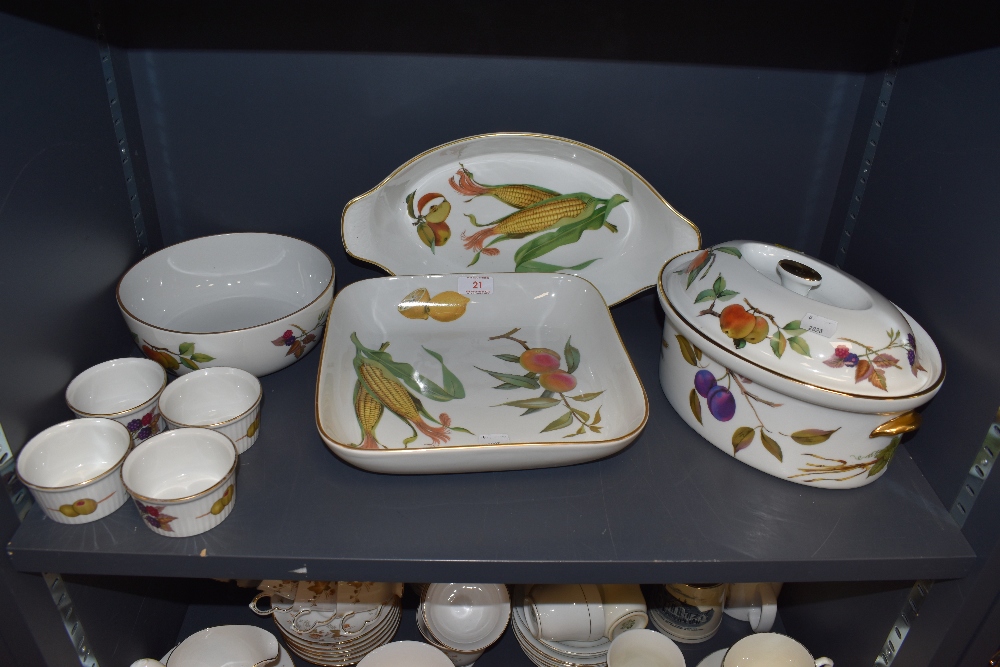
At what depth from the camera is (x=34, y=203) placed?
0.73 metres

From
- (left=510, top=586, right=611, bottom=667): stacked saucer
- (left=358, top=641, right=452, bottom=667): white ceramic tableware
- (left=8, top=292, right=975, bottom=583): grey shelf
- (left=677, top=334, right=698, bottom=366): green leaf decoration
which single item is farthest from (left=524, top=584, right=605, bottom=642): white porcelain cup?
(left=677, top=334, right=698, bottom=366): green leaf decoration

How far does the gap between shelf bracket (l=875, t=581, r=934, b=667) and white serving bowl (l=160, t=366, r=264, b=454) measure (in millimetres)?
716

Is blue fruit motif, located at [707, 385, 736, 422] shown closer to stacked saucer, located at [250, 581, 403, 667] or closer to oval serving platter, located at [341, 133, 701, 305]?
oval serving platter, located at [341, 133, 701, 305]

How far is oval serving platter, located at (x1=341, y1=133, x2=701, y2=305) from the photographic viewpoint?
3.14 feet

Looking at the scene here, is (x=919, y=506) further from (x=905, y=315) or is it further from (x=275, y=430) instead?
(x=275, y=430)

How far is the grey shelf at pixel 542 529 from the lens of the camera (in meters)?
0.70

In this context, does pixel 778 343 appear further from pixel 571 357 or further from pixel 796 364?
pixel 571 357

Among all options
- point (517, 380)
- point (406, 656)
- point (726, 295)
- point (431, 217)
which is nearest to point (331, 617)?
point (406, 656)

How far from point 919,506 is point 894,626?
0.16 m

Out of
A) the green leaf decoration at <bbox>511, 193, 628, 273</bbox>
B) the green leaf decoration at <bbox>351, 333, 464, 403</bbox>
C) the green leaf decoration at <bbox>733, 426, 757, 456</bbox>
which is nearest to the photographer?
the green leaf decoration at <bbox>733, 426, 757, 456</bbox>

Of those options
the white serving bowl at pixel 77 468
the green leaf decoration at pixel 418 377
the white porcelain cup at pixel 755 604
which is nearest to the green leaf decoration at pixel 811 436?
the green leaf decoration at pixel 418 377

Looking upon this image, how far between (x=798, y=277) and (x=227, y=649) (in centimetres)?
82

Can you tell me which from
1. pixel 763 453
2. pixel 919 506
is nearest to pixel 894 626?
pixel 919 506

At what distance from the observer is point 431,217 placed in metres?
0.99
